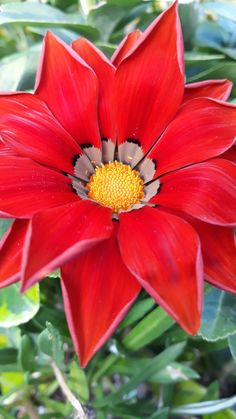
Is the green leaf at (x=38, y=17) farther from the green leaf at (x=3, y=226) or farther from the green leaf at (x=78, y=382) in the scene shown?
the green leaf at (x=78, y=382)

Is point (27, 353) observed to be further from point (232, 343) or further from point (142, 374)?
point (232, 343)

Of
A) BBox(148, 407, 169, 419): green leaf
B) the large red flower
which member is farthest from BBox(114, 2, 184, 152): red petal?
BBox(148, 407, 169, 419): green leaf

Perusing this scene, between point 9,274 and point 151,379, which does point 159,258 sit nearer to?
point 9,274

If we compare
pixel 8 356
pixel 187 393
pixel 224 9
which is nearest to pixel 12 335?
pixel 8 356

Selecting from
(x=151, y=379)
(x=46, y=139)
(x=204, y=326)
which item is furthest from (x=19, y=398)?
(x=46, y=139)

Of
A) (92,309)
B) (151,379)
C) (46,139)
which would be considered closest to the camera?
(92,309)
